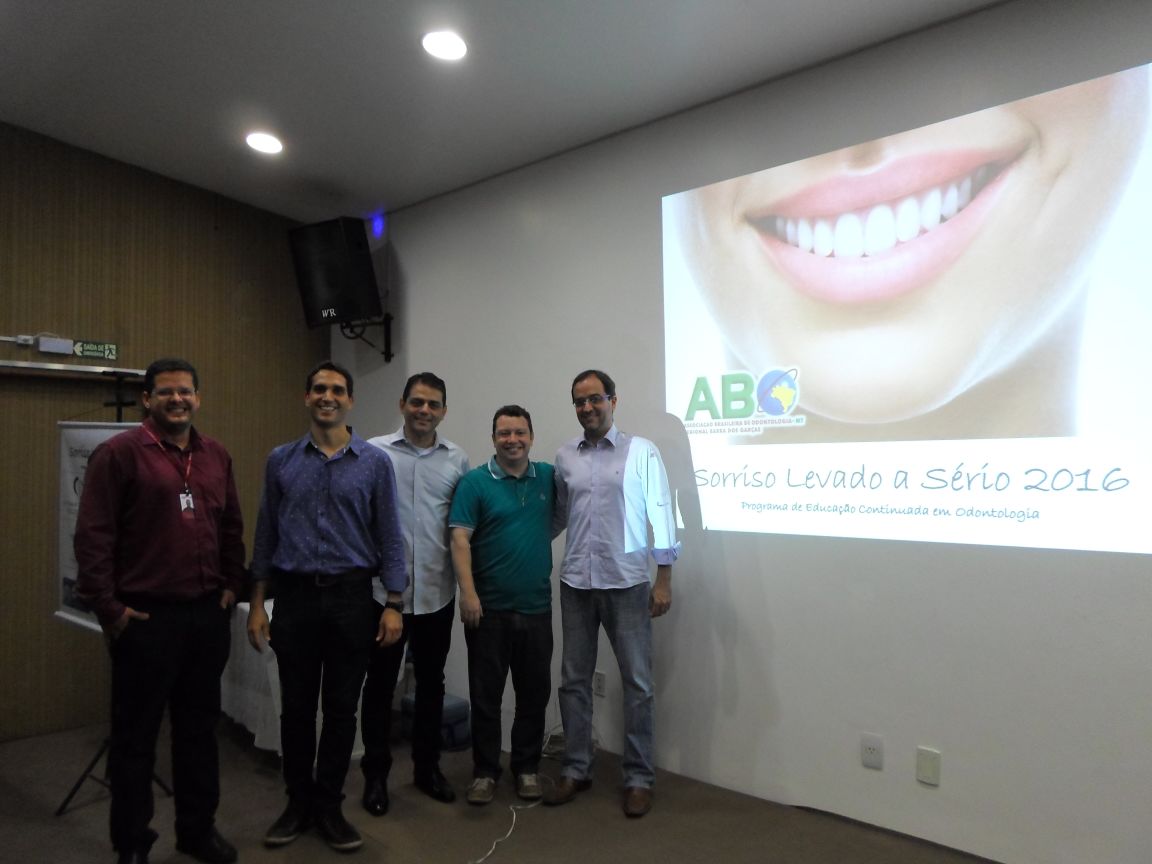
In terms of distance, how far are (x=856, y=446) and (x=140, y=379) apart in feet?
11.1

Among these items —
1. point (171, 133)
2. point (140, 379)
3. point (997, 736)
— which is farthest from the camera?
point (140, 379)

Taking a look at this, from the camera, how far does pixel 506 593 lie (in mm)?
2652

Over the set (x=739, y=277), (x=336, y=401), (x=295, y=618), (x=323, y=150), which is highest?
(x=323, y=150)

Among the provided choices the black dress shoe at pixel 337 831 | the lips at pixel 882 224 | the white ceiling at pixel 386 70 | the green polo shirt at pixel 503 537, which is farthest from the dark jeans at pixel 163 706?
the lips at pixel 882 224

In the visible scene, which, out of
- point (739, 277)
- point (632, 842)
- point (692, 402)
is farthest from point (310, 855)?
point (739, 277)

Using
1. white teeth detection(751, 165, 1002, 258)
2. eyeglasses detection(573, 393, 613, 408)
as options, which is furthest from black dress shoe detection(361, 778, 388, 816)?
white teeth detection(751, 165, 1002, 258)

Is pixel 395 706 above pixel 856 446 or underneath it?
underneath

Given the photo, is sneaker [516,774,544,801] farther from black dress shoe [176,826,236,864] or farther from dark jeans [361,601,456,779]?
black dress shoe [176,826,236,864]

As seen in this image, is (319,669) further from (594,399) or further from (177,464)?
(594,399)

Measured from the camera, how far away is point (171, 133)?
334 centimetres

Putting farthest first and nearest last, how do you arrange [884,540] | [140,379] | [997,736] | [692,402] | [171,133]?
[140,379], [171,133], [692,402], [884,540], [997,736]

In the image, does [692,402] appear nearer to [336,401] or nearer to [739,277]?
[739,277]

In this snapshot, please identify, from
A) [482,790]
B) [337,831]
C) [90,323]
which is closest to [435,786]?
[482,790]

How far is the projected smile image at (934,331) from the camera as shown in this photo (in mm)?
2104
